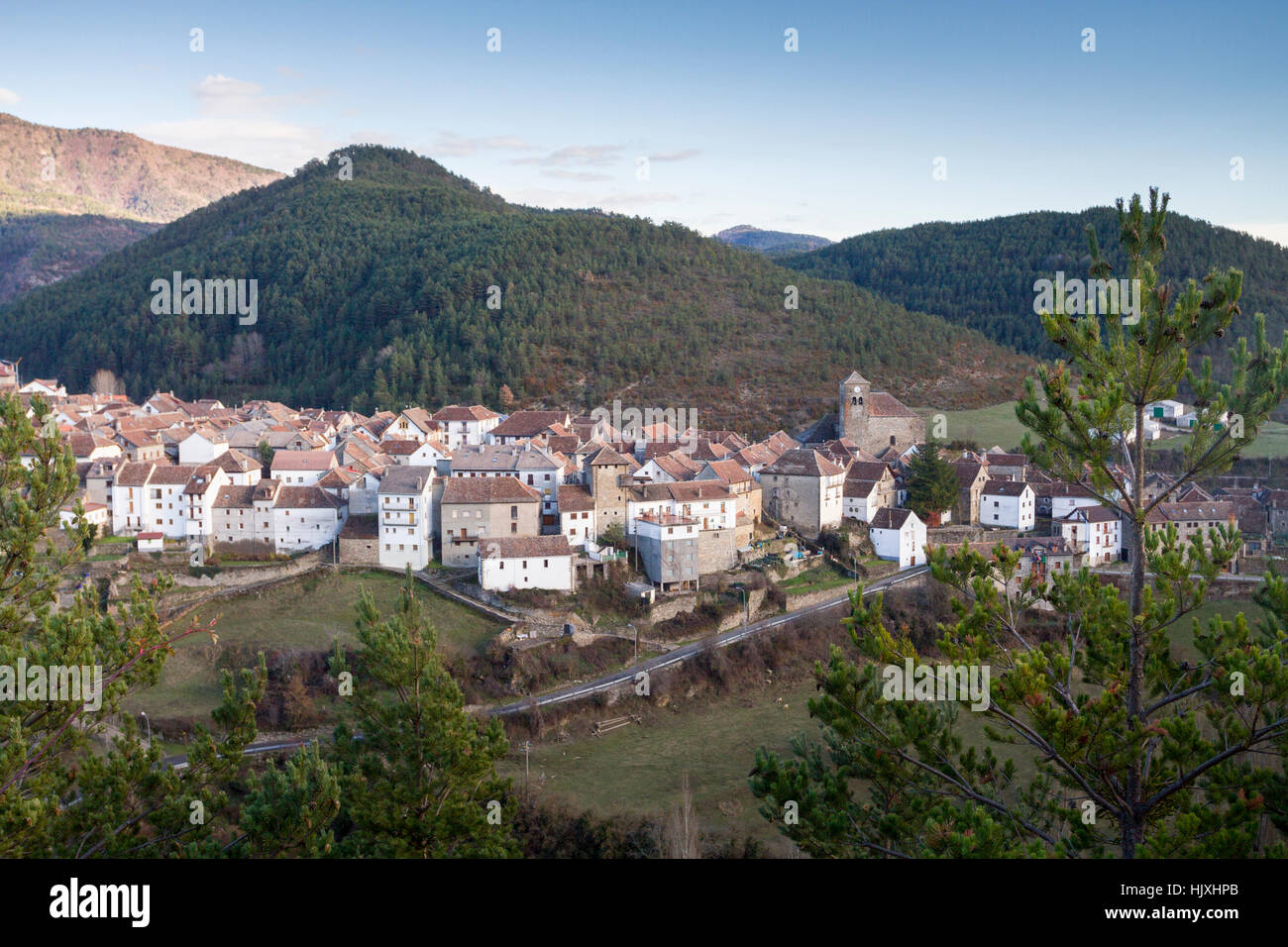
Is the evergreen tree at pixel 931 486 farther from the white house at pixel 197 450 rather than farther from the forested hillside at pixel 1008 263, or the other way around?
the forested hillside at pixel 1008 263

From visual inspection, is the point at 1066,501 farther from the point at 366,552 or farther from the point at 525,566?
the point at 366,552

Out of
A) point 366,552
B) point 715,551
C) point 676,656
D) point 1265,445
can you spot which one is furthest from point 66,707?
point 1265,445

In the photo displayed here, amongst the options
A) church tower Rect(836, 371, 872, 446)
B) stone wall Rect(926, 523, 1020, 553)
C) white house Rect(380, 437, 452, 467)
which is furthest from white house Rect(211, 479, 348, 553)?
church tower Rect(836, 371, 872, 446)

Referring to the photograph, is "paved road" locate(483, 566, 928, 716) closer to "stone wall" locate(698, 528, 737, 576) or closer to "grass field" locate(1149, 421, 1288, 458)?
"stone wall" locate(698, 528, 737, 576)

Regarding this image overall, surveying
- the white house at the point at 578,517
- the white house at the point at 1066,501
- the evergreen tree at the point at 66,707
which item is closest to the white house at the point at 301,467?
the white house at the point at 578,517

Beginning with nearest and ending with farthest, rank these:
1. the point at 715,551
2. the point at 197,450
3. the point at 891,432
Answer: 1. the point at 715,551
2. the point at 197,450
3. the point at 891,432
